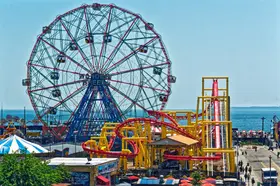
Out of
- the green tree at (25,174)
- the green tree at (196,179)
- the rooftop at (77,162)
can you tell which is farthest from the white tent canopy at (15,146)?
the green tree at (196,179)


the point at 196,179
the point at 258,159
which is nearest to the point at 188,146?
the point at 196,179

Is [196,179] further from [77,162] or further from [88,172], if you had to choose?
[77,162]

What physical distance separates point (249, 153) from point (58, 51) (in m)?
25.0

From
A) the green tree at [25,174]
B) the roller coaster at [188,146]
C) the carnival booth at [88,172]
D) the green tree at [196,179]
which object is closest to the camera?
the green tree at [25,174]

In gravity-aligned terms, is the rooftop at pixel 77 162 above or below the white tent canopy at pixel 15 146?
below

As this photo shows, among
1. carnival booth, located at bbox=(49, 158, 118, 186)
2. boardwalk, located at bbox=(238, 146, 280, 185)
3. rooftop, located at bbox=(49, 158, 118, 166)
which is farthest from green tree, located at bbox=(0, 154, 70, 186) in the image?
boardwalk, located at bbox=(238, 146, 280, 185)

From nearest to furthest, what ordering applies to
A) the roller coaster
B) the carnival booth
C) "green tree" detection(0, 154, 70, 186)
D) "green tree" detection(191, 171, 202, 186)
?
"green tree" detection(0, 154, 70, 186) → "green tree" detection(191, 171, 202, 186) → the carnival booth → the roller coaster

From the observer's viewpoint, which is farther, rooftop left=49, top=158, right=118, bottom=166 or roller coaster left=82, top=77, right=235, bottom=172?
roller coaster left=82, top=77, right=235, bottom=172

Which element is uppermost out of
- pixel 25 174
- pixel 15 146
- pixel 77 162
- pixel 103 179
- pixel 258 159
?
pixel 15 146

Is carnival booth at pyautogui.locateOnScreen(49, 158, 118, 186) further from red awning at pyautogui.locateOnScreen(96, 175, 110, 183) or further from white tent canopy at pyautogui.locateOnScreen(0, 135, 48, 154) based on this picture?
white tent canopy at pyautogui.locateOnScreen(0, 135, 48, 154)

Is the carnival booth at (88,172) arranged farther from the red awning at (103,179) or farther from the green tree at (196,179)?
the green tree at (196,179)

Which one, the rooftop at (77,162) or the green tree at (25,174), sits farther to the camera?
the rooftop at (77,162)

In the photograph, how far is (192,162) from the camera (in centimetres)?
5928

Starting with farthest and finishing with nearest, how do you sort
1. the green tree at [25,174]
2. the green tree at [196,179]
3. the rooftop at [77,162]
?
1. the rooftop at [77,162]
2. the green tree at [196,179]
3. the green tree at [25,174]
